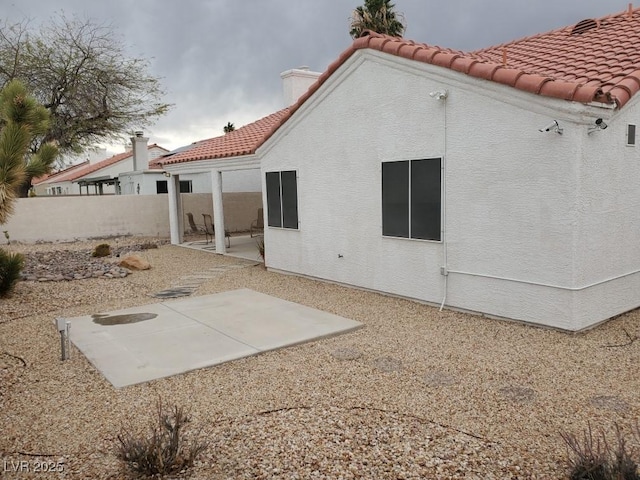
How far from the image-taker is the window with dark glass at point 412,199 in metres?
8.62

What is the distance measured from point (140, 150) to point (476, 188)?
24909 mm

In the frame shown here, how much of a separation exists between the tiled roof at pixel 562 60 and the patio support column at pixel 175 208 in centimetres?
813

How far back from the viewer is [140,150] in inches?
1141

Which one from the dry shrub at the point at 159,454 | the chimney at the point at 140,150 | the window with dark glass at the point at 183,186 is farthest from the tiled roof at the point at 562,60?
the chimney at the point at 140,150

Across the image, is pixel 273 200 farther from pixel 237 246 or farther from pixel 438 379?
pixel 438 379

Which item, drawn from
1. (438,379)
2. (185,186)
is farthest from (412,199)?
(185,186)

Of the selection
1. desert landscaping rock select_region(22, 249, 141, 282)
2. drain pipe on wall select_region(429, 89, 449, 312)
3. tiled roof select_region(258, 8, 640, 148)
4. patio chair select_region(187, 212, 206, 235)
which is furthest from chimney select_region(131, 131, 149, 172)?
drain pipe on wall select_region(429, 89, 449, 312)

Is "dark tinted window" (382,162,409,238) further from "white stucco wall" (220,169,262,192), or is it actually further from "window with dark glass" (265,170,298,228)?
"white stucco wall" (220,169,262,192)

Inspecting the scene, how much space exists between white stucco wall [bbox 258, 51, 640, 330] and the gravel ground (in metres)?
0.72

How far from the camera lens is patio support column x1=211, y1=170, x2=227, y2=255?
619 inches

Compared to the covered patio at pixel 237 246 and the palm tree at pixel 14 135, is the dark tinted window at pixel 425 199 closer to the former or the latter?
the covered patio at pixel 237 246

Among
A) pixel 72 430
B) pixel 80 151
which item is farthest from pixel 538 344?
pixel 80 151

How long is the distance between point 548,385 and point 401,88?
5.64 meters

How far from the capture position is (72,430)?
4.61 meters
